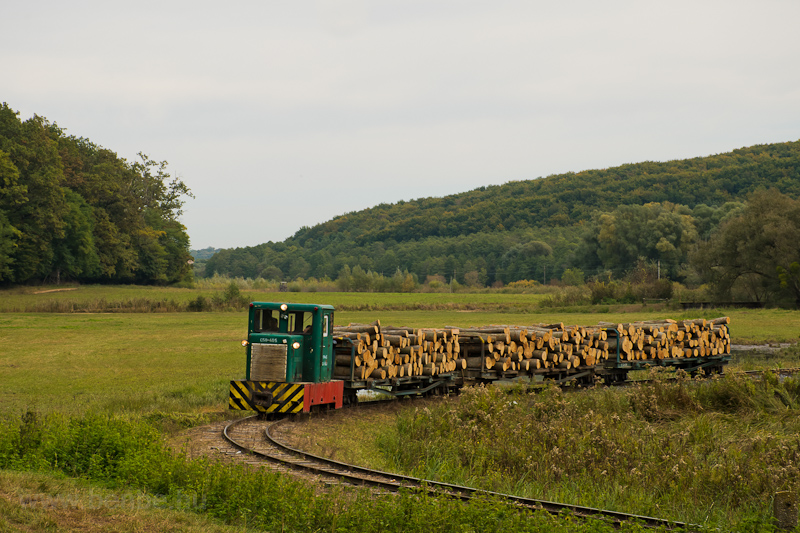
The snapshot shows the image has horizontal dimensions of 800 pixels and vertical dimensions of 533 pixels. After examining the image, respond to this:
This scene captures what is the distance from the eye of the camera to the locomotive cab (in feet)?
53.6

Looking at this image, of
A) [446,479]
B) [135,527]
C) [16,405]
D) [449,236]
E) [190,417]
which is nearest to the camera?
[135,527]

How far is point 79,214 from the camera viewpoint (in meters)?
79.6

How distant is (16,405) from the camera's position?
18.0 m

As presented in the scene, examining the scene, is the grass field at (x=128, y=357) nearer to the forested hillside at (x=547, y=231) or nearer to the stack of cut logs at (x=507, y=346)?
the stack of cut logs at (x=507, y=346)

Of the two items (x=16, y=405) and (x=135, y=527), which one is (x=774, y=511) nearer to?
(x=135, y=527)

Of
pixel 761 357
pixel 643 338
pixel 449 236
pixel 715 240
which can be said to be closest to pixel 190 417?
pixel 643 338

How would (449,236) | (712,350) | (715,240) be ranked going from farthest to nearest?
(449,236) < (715,240) < (712,350)

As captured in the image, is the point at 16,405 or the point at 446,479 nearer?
the point at 446,479

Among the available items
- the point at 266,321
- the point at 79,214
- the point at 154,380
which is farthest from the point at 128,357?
the point at 79,214

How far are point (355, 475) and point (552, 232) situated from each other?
169 m

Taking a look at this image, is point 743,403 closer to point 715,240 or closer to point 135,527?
point 135,527

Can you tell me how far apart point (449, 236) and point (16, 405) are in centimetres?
17297

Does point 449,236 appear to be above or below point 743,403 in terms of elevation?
above

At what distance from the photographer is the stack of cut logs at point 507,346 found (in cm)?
1923
